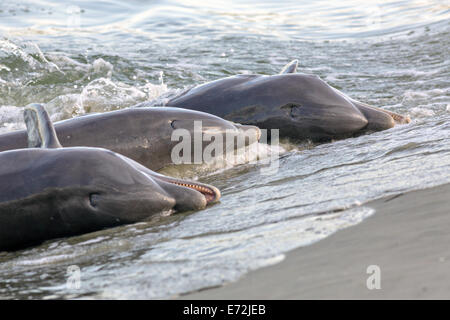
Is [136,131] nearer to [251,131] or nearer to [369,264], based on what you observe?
[251,131]

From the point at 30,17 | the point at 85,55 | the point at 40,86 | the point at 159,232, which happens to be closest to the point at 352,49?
the point at 85,55

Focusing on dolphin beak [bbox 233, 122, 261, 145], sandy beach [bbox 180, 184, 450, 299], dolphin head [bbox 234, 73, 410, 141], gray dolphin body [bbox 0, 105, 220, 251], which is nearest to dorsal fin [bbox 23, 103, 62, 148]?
gray dolphin body [bbox 0, 105, 220, 251]

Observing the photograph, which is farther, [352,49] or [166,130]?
[352,49]

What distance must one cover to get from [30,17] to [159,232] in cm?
1446

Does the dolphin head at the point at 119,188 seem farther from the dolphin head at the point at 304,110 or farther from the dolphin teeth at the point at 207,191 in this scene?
the dolphin head at the point at 304,110

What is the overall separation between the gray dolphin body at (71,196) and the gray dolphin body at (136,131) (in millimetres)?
1157

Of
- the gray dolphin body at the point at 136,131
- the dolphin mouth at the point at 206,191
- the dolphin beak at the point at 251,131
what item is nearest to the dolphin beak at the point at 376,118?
the dolphin beak at the point at 251,131

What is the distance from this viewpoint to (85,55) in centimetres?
1201

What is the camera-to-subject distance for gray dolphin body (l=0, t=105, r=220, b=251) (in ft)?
13.7

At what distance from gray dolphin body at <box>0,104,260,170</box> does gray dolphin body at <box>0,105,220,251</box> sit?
1.16 metres

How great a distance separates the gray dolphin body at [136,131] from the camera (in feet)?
18.1

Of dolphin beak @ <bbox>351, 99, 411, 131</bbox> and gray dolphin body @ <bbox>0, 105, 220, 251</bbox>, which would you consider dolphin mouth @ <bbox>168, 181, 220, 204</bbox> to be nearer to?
gray dolphin body @ <bbox>0, 105, 220, 251</bbox>

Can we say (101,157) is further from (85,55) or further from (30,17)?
(30,17)
